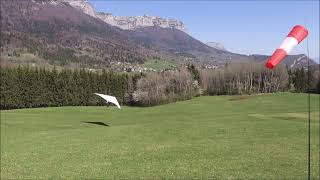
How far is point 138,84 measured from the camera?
376 ft

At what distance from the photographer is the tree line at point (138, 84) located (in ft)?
330

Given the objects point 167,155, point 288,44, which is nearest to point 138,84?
point 167,155

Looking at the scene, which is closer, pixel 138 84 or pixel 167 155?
pixel 167 155

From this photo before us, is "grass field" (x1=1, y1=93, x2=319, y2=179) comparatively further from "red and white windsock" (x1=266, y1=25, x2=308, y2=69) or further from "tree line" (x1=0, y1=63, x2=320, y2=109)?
"tree line" (x1=0, y1=63, x2=320, y2=109)

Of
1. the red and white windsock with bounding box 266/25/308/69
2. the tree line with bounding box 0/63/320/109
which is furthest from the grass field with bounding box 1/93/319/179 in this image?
the tree line with bounding box 0/63/320/109

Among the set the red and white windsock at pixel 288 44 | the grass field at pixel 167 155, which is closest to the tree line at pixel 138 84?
the grass field at pixel 167 155

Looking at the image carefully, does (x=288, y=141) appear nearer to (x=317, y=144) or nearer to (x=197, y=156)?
(x=317, y=144)

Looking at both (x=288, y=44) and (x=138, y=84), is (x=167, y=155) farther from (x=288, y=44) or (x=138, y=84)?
(x=138, y=84)

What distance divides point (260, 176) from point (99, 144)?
1629 cm

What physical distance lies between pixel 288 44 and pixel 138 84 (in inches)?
4267

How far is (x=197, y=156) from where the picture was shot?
77.5ft

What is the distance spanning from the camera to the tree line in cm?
10069

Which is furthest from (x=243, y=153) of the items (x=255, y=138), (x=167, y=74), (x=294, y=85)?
(x=294, y=85)

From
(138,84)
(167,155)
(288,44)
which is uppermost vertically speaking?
(138,84)
